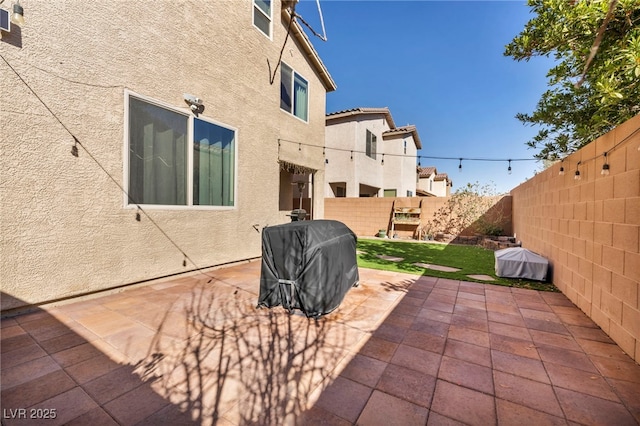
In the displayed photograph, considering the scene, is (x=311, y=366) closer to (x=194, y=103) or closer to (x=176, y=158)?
(x=176, y=158)

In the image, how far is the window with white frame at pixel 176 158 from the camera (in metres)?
4.68

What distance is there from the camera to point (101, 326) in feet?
10.6

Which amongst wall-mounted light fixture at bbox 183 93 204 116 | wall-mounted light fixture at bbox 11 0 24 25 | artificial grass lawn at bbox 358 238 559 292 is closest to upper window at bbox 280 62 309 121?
wall-mounted light fixture at bbox 183 93 204 116

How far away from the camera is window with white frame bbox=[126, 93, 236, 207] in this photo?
468 cm

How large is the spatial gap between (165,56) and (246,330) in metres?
5.34

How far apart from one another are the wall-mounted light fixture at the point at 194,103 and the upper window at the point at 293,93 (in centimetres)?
313

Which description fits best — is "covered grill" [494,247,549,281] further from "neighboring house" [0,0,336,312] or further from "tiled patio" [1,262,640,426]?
"neighboring house" [0,0,336,312]

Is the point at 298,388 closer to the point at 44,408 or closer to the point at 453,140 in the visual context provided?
the point at 44,408

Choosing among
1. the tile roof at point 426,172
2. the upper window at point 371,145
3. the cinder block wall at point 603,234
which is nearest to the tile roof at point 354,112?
the upper window at point 371,145

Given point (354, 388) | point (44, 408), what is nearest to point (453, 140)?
point (354, 388)

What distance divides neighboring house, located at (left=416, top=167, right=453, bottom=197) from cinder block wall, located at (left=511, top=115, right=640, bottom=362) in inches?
762

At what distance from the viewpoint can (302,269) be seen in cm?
360

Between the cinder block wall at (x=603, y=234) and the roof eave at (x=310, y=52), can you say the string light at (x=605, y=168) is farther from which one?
the roof eave at (x=310, y=52)

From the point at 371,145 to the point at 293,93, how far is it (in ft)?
31.5
